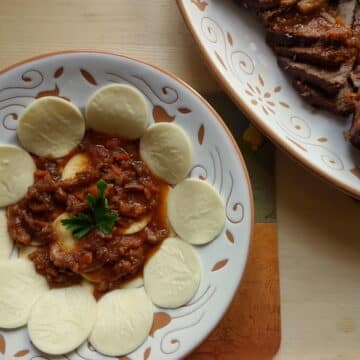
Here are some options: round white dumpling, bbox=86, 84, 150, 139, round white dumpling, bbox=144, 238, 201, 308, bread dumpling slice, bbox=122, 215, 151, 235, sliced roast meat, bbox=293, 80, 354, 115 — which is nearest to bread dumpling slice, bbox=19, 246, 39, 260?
bread dumpling slice, bbox=122, 215, 151, 235

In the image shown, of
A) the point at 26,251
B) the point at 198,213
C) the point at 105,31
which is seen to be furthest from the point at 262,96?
the point at 26,251

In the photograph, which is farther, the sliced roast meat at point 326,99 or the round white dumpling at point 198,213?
the sliced roast meat at point 326,99

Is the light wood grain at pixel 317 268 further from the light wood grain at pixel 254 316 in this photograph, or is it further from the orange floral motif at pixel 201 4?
the orange floral motif at pixel 201 4

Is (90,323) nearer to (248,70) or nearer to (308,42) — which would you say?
(248,70)

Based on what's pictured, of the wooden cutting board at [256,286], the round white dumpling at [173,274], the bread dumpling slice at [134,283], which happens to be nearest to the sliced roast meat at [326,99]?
the wooden cutting board at [256,286]

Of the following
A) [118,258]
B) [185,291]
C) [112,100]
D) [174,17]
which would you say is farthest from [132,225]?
[174,17]

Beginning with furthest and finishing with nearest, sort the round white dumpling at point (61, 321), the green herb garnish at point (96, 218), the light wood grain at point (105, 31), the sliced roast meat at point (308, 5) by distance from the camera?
the light wood grain at point (105, 31) → the sliced roast meat at point (308, 5) → the green herb garnish at point (96, 218) → the round white dumpling at point (61, 321)

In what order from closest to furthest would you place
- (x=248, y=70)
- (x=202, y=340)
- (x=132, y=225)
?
(x=202, y=340), (x=132, y=225), (x=248, y=70)
